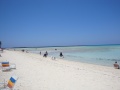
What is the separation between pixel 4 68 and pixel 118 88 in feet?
23.6

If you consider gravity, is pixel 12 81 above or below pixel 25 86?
above

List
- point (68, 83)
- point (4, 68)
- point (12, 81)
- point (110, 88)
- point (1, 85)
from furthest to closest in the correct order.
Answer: point (4, 68)
point (68, 83)
point (110, 88)
point (1, 85)
point (12, 81)

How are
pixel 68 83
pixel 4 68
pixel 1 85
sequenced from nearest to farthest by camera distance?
pixel 1 85 < pixel 68 83 < pixel 4 68

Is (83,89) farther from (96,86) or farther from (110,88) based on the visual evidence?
(110,88)

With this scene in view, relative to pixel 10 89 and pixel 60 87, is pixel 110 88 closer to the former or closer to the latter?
pixel 60 87

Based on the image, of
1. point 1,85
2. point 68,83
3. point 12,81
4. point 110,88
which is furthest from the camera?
point 68,83

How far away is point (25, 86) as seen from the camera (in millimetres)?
6410

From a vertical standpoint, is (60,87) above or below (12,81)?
below

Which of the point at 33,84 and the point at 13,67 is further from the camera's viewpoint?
the point at 13,67

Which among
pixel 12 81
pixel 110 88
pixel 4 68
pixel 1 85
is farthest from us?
pixel 4 68

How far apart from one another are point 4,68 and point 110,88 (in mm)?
6890

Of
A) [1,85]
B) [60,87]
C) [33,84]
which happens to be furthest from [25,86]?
[60,87]

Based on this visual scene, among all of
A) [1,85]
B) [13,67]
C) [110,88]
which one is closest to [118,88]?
[110,88]

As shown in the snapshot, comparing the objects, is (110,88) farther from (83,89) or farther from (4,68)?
(4,68)
